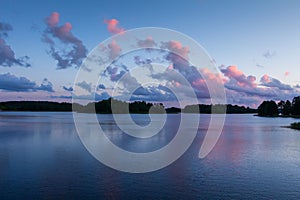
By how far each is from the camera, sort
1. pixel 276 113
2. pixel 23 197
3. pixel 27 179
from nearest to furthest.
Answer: pixel 23 197 < pixel 27 179 < pixel 276 113

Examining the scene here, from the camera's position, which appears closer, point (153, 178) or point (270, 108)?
point (153, 178)

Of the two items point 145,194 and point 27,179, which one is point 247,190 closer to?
point 145,194

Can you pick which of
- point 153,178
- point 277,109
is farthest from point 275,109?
point 153,178

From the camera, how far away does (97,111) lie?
180 m

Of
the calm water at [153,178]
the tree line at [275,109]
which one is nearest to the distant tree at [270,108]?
the tree line at [275,109]

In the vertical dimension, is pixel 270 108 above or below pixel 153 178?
above

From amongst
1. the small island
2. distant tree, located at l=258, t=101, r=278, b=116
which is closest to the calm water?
the small island

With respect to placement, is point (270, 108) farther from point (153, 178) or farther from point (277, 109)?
point (153, 178)

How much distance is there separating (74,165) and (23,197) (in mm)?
6341

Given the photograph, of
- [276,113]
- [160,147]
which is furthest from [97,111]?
[160,147]

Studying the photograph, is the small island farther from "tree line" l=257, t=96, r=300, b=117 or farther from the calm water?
the calm water

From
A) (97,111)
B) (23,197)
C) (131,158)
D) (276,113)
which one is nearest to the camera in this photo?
(23,197)

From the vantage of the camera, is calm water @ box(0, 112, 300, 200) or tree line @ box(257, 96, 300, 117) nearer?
calm water @ box(0, 112, 300, 200)

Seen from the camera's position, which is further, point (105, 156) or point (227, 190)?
point (105, 156)
